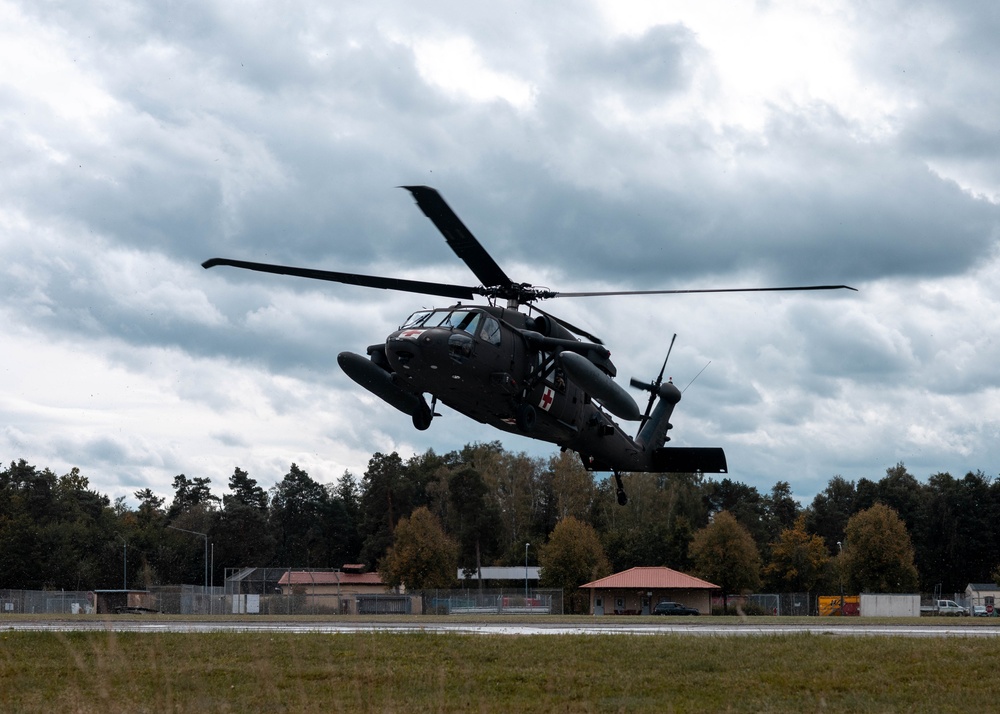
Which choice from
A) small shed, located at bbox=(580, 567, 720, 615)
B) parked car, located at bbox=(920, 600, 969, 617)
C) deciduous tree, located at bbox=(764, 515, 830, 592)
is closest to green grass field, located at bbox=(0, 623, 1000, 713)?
small shed, located at bbox=(580, 567, 720, 615)

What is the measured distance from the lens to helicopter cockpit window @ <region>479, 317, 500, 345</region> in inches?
953

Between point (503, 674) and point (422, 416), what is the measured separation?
9.05 metres

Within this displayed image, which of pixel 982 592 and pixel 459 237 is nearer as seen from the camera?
pixel 459 237

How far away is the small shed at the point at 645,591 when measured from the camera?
262 ft

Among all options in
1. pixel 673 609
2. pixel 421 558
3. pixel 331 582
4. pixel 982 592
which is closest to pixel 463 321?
pixel 673 609

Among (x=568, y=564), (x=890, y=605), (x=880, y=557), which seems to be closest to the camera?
(x=890, y=605)

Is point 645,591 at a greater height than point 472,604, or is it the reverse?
point 472,604

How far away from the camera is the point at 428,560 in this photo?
8112 centimetres

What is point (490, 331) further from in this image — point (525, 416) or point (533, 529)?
point (533, 529)

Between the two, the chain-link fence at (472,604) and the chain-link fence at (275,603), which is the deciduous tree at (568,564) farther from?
the chain-link fence at (472,604)

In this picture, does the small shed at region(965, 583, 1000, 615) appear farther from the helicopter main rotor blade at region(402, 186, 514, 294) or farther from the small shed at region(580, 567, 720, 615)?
the helicopter main rotor blade at region(402, 186, 514, 294)

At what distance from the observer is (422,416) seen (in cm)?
2650

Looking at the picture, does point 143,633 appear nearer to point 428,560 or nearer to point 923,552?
point 428,560

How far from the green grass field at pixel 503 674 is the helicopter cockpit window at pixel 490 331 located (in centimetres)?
700
